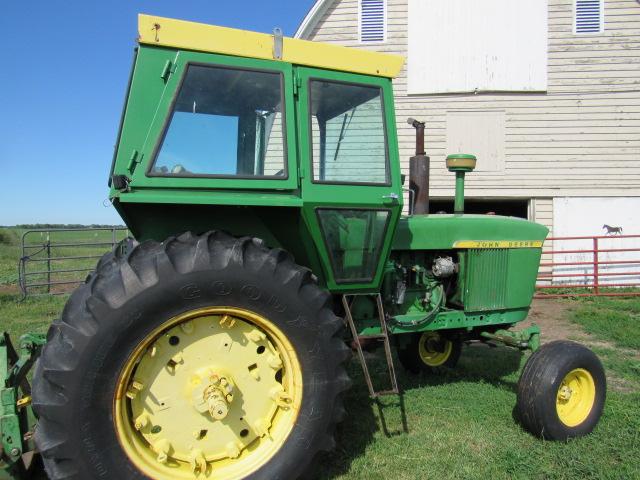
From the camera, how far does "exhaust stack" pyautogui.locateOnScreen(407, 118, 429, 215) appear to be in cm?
409

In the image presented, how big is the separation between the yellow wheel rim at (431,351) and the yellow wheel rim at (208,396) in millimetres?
2246

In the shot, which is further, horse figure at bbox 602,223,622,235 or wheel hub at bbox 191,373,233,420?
horse figure at bbox 602,223,622,235

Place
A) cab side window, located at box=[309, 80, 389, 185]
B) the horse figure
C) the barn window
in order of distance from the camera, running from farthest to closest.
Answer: the horse figure, the barn window, cab side window, located at box=[309, 80, 389, 185]

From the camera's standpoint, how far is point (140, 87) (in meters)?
2.63

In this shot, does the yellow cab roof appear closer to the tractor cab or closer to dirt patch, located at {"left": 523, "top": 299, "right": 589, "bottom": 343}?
the tractor cab

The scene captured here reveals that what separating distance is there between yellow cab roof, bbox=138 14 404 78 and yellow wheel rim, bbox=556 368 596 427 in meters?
2.41

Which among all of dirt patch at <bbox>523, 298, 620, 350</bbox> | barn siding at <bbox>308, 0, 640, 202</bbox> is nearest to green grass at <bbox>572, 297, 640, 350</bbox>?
dirt patch at <bbox>523, 298, 620, 350</bbox>

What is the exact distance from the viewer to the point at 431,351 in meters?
4.78

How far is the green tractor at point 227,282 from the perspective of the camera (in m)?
2.29

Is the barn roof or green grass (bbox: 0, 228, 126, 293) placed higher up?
the barn roof

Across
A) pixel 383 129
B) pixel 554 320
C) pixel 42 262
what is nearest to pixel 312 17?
pixel 554 320

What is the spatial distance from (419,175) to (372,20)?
7.17 meters

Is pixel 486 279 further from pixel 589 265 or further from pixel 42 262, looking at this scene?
pixel 42 262

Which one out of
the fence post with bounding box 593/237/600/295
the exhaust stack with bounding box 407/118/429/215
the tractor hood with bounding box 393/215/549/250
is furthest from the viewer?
the fence post with bounding box 593/237/600/295
